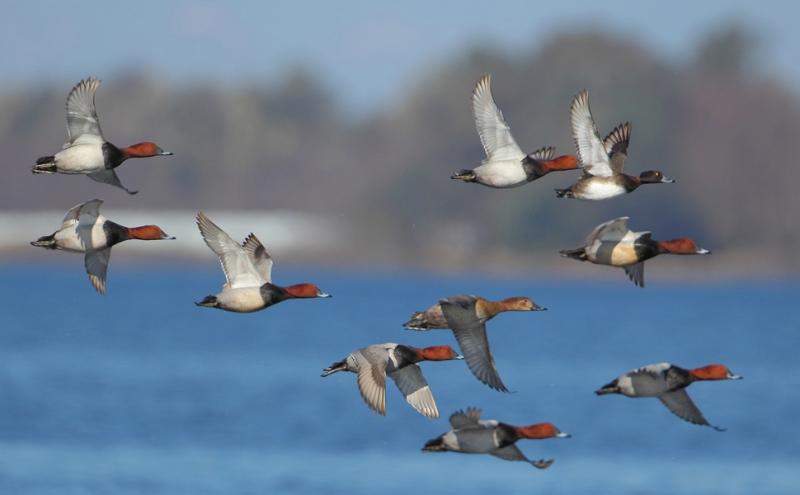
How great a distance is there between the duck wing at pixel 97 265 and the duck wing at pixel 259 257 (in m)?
1.23

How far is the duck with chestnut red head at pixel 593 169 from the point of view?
1480 centimetres

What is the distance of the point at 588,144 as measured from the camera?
15.0 m

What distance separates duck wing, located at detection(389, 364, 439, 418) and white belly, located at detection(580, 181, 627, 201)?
220cm

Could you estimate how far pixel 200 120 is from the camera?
119 metres

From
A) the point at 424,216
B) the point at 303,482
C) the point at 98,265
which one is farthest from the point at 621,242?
the point at 424,216

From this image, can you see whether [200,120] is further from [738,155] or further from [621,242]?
[621,242]

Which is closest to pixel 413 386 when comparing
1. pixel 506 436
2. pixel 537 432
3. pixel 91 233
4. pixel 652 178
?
pixel 506 436

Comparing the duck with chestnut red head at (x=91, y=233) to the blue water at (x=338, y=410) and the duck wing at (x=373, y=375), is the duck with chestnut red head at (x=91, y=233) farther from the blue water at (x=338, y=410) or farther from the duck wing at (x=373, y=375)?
the blue water at (x=338, y=410)

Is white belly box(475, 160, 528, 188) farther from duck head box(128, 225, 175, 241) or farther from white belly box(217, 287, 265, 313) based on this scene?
duck head box(128, 225, 175, 241)

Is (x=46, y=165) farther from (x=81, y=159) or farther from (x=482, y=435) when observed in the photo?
(x=482, y=435)

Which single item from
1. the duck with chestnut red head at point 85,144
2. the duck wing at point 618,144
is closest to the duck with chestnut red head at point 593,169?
the duck wing at point 618,144

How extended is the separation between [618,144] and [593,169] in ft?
2.58

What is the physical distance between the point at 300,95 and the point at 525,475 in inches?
3717

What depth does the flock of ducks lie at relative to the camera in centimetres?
1416
